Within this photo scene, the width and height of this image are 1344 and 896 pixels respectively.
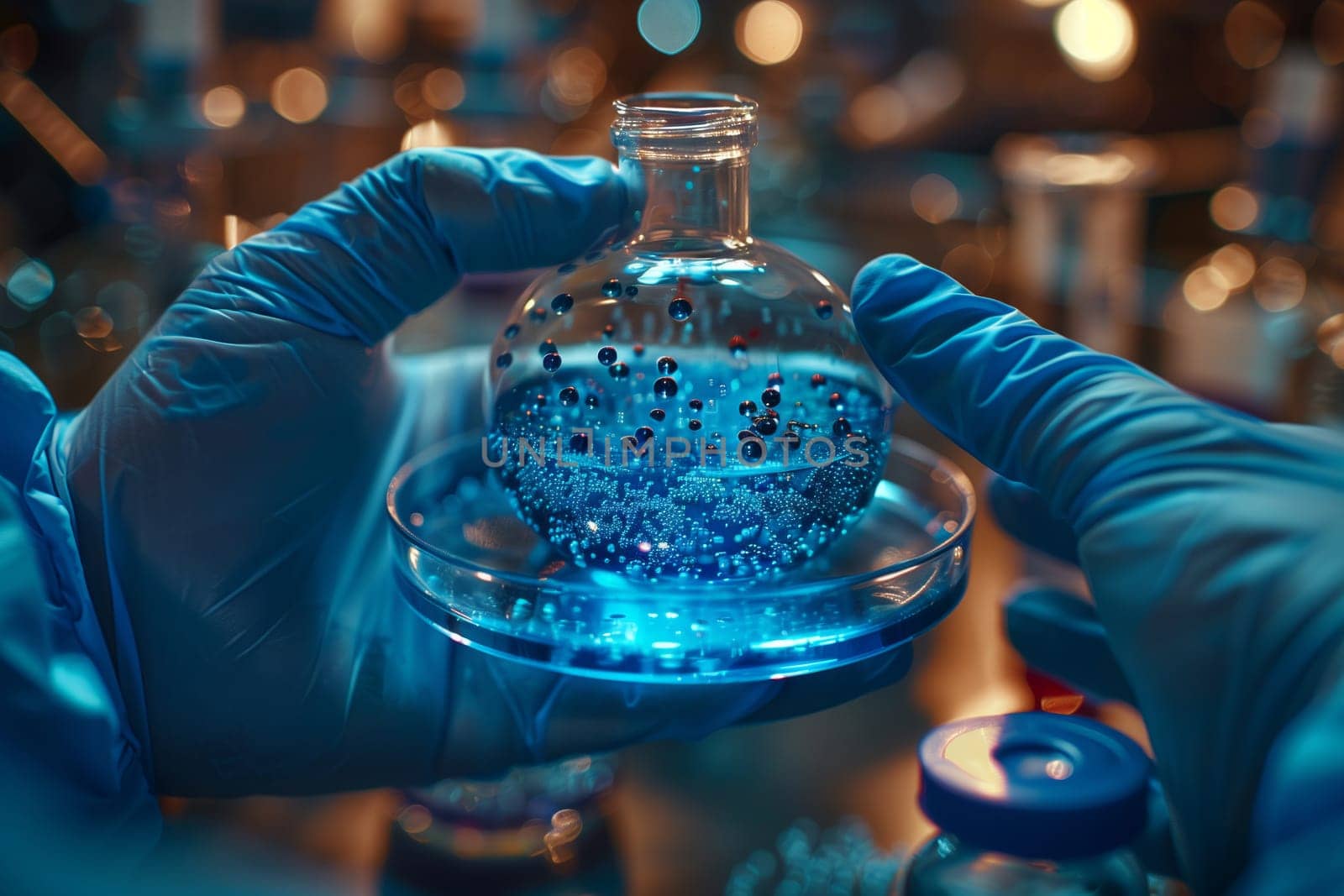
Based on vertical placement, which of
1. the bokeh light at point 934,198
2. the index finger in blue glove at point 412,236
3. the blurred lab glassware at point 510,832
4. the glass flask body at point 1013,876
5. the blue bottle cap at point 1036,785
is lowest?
the blurred lab glassware at point 510,832

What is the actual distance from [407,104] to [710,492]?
1.66 m

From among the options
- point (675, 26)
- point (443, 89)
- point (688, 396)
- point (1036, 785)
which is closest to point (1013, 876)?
point (1036, 785)

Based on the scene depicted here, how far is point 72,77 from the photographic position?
6.09 feet

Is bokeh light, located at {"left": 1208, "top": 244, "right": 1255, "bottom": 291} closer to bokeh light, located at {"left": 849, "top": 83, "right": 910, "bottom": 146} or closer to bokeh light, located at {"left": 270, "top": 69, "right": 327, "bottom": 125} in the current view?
bokeh light, located at {"left": 849, "top": 83, "right": 910, "bottom": 146}

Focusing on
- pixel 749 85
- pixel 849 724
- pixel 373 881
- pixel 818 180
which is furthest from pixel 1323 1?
pixel 373 881

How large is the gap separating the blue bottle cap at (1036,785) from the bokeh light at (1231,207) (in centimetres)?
124

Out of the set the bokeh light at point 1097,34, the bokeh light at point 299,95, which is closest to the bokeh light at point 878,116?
the bokeh light at point 1097,34

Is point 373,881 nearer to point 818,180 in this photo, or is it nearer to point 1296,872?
point 1296,872

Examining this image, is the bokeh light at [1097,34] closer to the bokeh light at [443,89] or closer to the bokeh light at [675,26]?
the bokeh light at [675,26]

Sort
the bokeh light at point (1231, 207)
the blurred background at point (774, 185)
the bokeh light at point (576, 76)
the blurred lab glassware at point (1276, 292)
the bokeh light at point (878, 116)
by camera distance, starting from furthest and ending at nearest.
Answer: the bokeh light at point (576, 76), the bokeh light at point (878, 116), the bokeh light at point (1231, 207), the blurred lab glassware at point (1276, 292), the blurred background at point (774, 185)

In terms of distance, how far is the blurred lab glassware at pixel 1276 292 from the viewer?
1.26m

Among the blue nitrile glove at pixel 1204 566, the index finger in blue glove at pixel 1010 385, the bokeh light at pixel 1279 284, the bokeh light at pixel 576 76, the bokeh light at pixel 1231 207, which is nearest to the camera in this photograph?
the blue nitrile glove at pixel 1204 566

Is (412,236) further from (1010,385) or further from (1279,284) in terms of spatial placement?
(1279,284)

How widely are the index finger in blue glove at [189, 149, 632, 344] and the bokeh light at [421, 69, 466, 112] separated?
4.07ft
